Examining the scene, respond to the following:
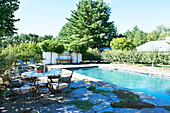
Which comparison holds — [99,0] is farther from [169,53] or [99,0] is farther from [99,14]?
[169,53]

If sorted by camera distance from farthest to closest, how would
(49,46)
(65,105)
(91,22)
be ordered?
(91,22) → (49,46) → (65,105)

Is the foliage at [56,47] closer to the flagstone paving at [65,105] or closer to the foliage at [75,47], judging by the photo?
the foliage at [75,47]

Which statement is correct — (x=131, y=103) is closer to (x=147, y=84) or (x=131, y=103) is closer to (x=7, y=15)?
(x=7, y=15)

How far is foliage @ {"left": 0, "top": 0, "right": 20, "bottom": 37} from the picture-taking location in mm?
4388

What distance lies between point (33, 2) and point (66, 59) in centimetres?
775

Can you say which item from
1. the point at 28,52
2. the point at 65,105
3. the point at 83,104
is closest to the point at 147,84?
the point at 83,104

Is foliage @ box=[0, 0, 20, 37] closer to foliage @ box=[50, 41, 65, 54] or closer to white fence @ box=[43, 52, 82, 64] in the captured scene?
foliage @ box=[50, 41, 65, 54]

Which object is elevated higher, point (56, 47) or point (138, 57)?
point (56, 47)

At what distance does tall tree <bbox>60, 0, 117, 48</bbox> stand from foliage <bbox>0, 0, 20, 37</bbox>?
21264 mm

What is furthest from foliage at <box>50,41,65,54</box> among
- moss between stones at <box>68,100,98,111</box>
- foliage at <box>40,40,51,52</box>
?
moss between stones at <box>68,100,98,111</box>

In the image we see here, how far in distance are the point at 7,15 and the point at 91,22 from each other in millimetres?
24141

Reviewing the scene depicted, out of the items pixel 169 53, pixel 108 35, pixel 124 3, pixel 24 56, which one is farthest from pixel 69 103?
pixel 108 35

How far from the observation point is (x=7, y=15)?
4.43m

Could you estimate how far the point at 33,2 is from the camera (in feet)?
50.8
